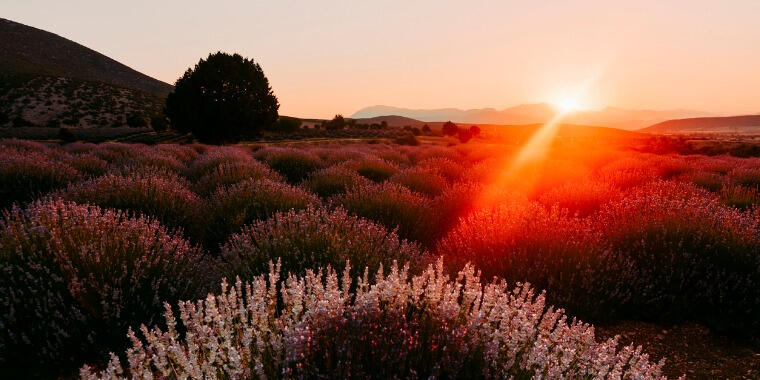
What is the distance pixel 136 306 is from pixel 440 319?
2.60 metres

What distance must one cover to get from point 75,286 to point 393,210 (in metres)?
3.66

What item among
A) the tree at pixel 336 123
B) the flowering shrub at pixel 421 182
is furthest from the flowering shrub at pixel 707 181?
the tree at pixel 336 123

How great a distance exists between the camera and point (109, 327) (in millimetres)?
3270

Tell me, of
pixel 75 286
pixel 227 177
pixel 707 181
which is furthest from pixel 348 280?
pixel 707 181

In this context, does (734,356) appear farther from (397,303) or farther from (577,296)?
(397,303)

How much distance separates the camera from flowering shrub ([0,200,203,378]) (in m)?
3.16

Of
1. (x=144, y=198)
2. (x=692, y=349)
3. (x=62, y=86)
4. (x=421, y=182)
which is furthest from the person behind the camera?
(x=62, y=86)

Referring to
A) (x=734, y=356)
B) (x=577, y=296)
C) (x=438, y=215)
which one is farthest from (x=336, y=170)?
(x=734, y=356)

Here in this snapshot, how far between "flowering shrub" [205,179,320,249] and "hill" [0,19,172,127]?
49.0 m

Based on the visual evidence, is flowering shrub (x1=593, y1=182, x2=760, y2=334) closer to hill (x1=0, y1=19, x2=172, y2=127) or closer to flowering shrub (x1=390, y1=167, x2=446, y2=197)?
flowering shrub (x1=390, y1=167, x2=446, y2=197)

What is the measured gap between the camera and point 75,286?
3174 mm

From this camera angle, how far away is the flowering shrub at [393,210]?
18.9 feet

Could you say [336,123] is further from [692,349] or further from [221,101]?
[692,349]

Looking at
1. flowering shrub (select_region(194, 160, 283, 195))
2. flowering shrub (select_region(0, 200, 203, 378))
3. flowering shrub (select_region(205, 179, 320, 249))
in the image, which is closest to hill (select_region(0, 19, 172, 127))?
flowering shrub (select_region(194, 160, 283, 195))
